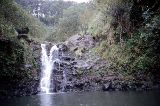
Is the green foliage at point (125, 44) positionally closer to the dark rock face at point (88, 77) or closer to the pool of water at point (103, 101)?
the dark rock face at point (88, 77)

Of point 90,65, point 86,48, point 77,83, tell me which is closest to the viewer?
point 77,83

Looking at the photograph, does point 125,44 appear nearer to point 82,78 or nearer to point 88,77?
point 88,77

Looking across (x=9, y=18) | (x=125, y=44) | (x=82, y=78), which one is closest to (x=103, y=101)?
(x=82, y=78)

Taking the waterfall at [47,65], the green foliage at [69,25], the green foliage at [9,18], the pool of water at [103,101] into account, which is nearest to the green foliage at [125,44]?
the waterfall at [47,65]

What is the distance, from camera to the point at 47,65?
4475cm

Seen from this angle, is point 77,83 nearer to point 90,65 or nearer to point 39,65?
point 90,65

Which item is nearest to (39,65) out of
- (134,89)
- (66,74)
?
(66,74)

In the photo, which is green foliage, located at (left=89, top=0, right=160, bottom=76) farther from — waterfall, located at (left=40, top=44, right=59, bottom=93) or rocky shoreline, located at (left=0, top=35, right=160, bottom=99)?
waterfall, located at (left=40, top=44, right=59, bottom=93)

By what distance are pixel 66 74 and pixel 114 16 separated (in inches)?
424

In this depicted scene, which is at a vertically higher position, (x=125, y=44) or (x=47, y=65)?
(x=125, y=44)

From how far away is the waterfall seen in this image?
136 ft

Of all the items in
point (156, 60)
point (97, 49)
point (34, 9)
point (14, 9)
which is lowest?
point (156, 60)

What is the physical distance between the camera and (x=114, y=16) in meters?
43.5

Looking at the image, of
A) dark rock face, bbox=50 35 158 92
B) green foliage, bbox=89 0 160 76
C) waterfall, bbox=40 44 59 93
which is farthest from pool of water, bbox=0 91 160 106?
waterfall, bbox=40 44 59 93
